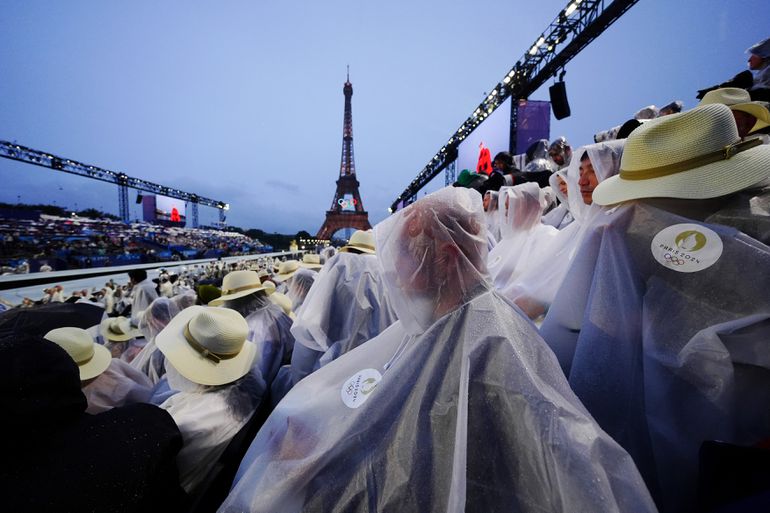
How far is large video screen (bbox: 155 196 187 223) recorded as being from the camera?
2931 cm

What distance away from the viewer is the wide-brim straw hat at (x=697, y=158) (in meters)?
0.92

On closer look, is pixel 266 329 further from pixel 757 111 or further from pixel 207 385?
pixel 757 111

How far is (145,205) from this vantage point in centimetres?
2969

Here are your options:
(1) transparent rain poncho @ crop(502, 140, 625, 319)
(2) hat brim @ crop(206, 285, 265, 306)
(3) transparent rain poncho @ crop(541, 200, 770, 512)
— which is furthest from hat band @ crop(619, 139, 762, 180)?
(2) hat brim @ crop(206, 285, 265, 306)

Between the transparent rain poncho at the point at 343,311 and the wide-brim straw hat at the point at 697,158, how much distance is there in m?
1.89

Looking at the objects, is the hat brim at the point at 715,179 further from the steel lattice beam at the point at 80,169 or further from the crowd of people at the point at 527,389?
the steel lattice beam at the point at 80,169

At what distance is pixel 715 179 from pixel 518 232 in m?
A: 2.19

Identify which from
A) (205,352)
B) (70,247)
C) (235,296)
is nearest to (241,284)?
(235,296)

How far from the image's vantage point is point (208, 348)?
178cm

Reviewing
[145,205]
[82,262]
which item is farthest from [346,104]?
[82,262]

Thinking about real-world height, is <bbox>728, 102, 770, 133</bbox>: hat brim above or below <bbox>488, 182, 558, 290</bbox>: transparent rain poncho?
above

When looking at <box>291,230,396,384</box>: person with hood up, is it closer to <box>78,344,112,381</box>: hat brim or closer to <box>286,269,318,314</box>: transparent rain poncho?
<box>78,344,112,381</box>: hat brim

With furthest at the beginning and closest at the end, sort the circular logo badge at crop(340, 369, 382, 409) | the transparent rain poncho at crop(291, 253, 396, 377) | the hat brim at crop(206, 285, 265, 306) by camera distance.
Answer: the hat brim at crop(206, 285, 265, 306)
the transparent rain poncho at crop(291, 253, 396, 377)
the circular logo badge at crop(340, 369, 382, 409)

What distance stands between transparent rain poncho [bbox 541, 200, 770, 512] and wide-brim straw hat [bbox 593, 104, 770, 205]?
76 millimetres
